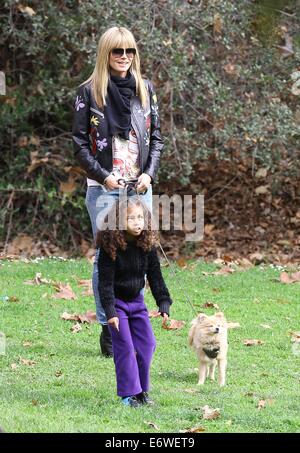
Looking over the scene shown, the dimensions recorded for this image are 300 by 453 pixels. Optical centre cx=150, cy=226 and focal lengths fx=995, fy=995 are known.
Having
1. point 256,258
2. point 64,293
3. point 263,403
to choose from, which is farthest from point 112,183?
point 256,258

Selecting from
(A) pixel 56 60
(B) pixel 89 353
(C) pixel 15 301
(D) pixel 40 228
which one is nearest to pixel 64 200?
(D) pixel 40 228

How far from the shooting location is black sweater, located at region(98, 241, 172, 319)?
578 cm

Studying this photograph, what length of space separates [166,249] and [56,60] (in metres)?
3.11

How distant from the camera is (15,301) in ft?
Answer: 29.6

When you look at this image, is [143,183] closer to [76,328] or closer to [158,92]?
[76,328]

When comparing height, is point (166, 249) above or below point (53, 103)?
below

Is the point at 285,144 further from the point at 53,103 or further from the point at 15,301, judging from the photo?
the point at 15,301

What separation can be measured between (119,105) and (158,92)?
18.3 ft

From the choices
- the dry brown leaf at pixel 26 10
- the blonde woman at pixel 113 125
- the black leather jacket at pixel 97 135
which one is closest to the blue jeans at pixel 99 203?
the blonde woman at pixel 113 125

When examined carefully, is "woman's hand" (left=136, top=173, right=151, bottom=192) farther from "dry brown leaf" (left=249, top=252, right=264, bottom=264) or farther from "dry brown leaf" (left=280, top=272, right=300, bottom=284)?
"dry brown leaf" (left=249, top=252, right=264, bottom=264)

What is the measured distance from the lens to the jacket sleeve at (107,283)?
226 inches

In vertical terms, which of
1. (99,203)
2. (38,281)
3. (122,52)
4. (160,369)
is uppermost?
(122,52)

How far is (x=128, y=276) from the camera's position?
589 cm

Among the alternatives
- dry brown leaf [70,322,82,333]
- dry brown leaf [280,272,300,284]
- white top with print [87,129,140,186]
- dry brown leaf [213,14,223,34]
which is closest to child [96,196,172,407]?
white top with print [87,129,140,186]
